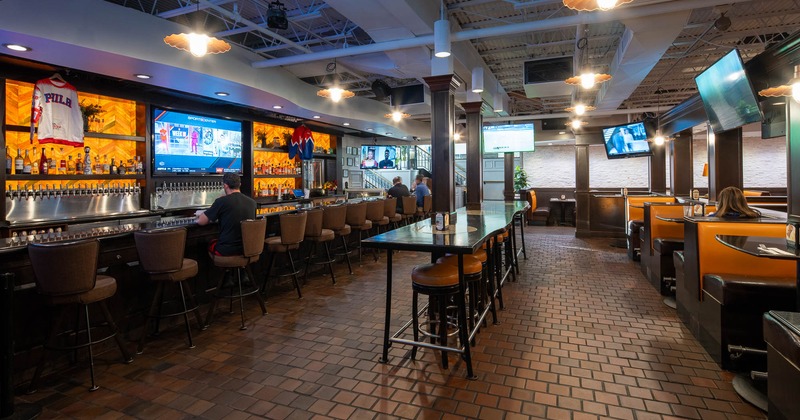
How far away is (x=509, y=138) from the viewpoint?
33.4 feet

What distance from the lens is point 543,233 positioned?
1118cm

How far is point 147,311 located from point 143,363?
641 mm

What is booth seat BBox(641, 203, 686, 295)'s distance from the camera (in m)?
5.06

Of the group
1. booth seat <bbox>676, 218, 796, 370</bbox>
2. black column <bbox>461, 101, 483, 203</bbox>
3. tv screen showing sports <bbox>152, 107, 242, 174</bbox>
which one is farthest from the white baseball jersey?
booth seat <bbox>676, 218, 796, 370</bbox>

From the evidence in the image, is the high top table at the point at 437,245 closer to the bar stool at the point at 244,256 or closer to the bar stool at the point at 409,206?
the bar stool at the point at 244,256

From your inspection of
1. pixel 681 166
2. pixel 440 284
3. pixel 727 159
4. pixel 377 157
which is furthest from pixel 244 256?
pixel 377 157

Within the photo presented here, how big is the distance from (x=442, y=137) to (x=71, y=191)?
5170mm

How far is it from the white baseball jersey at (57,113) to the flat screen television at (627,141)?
33.8 feet

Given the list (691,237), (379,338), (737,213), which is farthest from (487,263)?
(737,213)

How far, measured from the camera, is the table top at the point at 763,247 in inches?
86.8

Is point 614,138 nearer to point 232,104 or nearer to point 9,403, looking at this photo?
point 232,104

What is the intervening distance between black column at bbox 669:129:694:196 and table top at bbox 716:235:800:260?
6.85 m

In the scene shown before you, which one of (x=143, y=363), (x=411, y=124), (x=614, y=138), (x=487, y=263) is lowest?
(x=143, y=363)

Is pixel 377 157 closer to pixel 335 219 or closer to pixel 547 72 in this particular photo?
pixel 547 72
